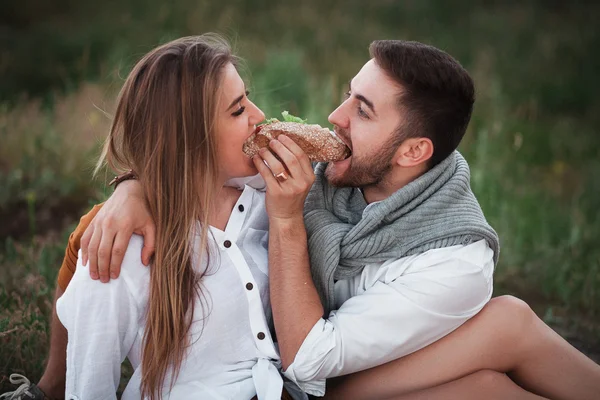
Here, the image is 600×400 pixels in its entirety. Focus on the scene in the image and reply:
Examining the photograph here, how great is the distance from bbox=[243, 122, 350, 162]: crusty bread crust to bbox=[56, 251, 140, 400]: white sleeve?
768 millimetres

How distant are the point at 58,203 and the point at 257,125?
121 inches

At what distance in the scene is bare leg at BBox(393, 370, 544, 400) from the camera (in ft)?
9.81

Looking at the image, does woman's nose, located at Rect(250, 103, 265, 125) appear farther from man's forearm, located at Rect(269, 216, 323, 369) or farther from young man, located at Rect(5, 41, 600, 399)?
man's forearm, located at Rect(269, 216, 323, 369)

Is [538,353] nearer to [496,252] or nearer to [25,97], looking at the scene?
[496,252]

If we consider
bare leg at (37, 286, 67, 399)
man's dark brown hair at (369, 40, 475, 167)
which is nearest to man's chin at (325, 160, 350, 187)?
man's dark brown hair at (369, 40, 475, 167)

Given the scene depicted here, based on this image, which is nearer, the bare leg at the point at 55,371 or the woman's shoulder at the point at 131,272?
the woman's shoulder at the point at 131,272

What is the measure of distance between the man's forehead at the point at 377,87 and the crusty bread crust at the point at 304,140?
25 centimetres

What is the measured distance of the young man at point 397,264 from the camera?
2.92 m

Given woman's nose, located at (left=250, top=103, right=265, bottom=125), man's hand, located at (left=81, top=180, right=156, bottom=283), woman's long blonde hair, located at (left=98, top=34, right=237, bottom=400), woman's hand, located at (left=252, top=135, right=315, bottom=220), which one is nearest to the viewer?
man's hand, located at (left=81, top=180, right=156, bottom=283)

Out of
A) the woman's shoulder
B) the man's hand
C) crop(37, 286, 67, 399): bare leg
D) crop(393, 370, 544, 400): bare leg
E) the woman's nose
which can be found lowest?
crop(37, 286, 67, 399): bare leg

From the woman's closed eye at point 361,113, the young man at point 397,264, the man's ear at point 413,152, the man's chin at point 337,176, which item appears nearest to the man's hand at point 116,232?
the young man at point 397,264

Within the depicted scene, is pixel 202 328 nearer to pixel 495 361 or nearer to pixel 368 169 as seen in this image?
pixel 368 169

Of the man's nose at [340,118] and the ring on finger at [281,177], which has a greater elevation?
the man's nose at [340,118]

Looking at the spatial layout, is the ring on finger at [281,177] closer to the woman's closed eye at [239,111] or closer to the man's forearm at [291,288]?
the man's forearm at [291,288]
